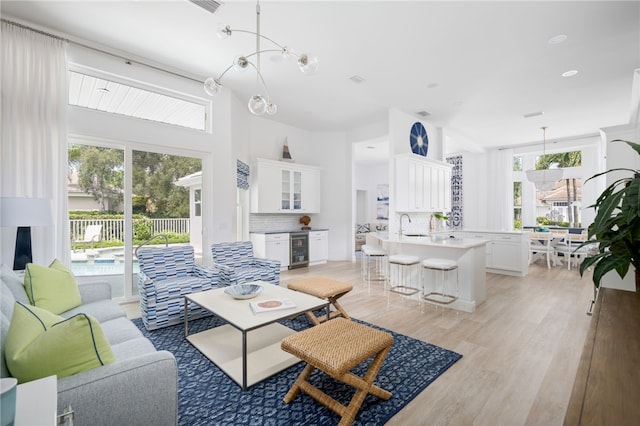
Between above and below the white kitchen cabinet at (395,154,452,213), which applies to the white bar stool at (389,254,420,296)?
below

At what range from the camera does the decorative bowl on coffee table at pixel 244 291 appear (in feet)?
8.77

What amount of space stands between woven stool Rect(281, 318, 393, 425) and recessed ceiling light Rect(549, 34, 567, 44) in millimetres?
3769

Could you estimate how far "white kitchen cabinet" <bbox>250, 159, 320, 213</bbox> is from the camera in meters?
6.22

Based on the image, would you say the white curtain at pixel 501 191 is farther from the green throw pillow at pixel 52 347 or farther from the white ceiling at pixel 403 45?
the green throw pillow at pixel 52 347

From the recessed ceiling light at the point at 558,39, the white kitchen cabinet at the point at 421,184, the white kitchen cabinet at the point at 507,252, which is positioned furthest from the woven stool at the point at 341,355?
the white kitchen cabinet at the point at 507,252

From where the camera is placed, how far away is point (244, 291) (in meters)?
2.76

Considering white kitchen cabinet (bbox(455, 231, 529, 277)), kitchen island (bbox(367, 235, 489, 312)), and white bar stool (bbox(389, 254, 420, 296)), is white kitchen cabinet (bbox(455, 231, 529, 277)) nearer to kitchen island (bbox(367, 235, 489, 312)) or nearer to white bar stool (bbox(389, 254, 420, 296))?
kitchen island (bbox(367, 235, 489, 312))

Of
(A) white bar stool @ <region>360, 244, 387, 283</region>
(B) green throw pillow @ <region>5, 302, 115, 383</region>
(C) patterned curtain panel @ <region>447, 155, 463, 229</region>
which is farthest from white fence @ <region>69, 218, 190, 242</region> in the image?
(C) patterned curtain panel @ <region>447, 155, 463, 229</region>

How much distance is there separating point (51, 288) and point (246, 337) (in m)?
1.59

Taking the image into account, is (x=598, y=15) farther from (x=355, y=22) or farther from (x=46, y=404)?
(x=46, y=404)

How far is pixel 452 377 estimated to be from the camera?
87.4 inches

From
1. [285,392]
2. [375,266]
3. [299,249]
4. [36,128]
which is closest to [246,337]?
[285,392]

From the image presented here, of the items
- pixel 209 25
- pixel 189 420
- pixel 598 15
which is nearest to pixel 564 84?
pixel 598 15

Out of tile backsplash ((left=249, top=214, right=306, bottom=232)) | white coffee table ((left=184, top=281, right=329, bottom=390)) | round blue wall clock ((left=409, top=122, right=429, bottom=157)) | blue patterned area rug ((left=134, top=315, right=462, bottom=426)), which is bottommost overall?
blue patterned area rug ((left=134, top=315, right=462, bottom=426))
